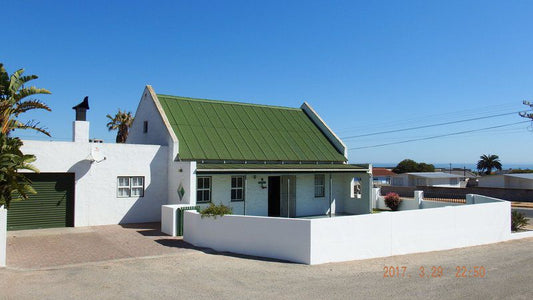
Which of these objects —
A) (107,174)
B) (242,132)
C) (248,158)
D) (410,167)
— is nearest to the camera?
(107,174)

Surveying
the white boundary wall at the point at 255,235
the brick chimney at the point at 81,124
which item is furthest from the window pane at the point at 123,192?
the white boundary wall at the point at 255,235

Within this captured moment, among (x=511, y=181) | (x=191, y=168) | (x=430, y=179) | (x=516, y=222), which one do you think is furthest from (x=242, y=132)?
(x=430, y=179)

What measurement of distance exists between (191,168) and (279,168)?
13.9 ft

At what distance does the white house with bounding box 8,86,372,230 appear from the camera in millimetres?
15445

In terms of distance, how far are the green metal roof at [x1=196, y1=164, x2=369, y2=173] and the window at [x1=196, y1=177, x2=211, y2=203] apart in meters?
0.90

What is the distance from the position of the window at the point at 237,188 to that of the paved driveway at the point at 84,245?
13.2ft

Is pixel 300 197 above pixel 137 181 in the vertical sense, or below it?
below

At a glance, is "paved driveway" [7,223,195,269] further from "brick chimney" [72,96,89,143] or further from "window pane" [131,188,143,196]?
"brick chimney" [72,96,89,143]

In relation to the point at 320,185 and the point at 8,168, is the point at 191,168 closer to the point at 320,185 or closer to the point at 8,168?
the point at 8,168

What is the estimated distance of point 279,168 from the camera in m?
18.0

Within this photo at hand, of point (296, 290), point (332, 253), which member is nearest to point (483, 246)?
point (332, 253)

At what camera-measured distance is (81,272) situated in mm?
9453

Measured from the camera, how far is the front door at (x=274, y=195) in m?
19.6

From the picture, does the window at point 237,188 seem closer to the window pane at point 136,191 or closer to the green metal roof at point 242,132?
the green metal roof at point 242,132
